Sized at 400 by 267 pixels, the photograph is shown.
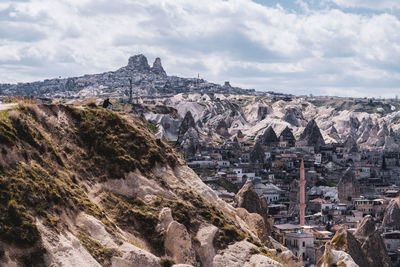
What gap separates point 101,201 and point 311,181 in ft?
367

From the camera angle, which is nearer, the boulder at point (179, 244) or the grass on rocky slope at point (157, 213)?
the boulder at point (179, 244)

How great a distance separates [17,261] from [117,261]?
4.76 metres

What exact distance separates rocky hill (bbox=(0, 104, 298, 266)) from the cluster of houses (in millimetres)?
29197

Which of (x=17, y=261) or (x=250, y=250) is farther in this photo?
(x=250, y=250)

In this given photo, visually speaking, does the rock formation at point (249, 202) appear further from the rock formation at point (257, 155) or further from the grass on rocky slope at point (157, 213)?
the rock formation at point (257, 155)

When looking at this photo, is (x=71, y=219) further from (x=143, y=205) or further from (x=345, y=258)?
(x=345, y=258)

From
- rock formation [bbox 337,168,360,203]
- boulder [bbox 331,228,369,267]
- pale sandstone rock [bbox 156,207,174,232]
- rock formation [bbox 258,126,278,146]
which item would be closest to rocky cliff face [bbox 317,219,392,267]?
boulder [bbox 331,228,369,267]

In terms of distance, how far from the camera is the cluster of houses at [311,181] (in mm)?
94750

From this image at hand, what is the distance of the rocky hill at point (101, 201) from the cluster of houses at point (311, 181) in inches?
1150

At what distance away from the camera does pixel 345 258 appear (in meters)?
35.1

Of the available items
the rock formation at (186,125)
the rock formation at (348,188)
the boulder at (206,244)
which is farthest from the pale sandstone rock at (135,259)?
the rock formation at (186,125)

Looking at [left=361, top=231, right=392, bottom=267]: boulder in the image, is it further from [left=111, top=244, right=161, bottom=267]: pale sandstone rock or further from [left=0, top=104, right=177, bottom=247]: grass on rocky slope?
[left=111, top=244, right=161, bottom=267]: pale sandstone rock

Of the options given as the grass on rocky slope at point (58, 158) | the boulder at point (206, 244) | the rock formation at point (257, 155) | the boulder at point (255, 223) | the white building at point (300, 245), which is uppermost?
the grass on rocky slope at point (58, 158)

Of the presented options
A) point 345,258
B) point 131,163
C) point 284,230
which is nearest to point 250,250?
point 345,258
